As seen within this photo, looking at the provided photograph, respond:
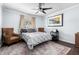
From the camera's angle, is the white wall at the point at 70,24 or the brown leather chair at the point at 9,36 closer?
the white wall at the point at 70,24

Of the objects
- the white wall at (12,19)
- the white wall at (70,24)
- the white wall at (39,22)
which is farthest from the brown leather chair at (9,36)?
the white wall at (70,24)

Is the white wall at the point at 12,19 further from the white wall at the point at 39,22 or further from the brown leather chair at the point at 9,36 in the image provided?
the brown leather chair at the point at 9,36

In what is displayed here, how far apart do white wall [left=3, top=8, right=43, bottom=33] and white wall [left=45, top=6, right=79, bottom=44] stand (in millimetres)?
188

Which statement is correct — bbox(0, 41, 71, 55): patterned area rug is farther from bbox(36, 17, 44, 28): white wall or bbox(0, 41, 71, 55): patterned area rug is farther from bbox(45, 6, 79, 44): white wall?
bbox(36, 17, 44, 28): white wall

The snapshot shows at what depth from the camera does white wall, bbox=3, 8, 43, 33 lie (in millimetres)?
1303

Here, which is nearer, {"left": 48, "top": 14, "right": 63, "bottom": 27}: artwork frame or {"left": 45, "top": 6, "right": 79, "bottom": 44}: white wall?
{"left": 45, "top": 6, "right": 79, "bottom": 44}: white wall

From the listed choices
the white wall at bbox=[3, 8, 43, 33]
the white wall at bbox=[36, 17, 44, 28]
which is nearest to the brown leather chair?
the white wall at bbox=[3, 8, 43, 33]

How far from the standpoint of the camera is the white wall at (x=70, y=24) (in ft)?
4.04

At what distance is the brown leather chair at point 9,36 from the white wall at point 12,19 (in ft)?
0.34

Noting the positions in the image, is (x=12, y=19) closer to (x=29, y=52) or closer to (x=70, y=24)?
(x=29, y=52)

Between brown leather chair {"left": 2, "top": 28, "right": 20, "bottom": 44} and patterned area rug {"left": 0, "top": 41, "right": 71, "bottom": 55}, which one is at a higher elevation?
brown leather chair {"left": 2, "top": 28, "right": 20, "bottom": 44}

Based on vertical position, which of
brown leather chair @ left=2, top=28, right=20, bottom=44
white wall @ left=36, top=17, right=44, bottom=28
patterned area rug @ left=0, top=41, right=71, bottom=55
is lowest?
patterned area rug @ left=0, top=41, right=71, bottom=55

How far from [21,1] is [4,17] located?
448 mm

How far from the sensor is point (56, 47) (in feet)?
4.74
